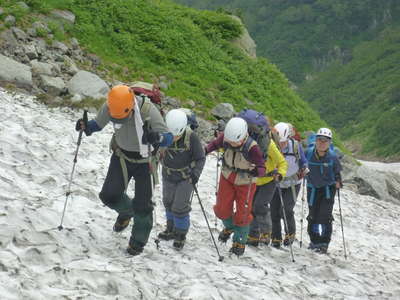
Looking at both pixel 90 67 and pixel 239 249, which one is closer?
pixel 239 249

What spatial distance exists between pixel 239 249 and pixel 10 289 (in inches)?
196

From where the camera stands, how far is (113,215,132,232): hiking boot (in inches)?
348

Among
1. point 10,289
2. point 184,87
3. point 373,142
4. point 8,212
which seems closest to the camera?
point 10,289

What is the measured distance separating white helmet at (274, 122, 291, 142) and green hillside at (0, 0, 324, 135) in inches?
423

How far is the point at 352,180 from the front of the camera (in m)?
23.3

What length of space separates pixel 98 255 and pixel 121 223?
1.22 meters

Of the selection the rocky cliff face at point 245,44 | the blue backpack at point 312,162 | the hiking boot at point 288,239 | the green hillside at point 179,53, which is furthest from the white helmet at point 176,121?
the rocky cliff face at point 245,44

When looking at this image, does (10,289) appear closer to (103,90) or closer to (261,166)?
(261,166)

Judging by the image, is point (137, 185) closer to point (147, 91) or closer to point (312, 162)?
point (147, 91)

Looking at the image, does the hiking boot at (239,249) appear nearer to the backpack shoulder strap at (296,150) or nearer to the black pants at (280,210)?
the black pants at (280,210)

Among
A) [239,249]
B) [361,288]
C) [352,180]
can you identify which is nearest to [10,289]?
[239,249]

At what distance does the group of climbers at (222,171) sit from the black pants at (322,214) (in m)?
0.02

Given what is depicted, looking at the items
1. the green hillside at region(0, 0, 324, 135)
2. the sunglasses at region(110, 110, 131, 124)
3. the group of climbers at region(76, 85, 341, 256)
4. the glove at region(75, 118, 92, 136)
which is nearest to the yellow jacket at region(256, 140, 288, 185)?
the group of climbers at region(76, 85, 341, 256)

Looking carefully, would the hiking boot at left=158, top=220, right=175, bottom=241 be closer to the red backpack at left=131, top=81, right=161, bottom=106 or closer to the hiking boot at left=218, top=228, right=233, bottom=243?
the hiking boot at left=218, top=228, right=233, bottom=243
